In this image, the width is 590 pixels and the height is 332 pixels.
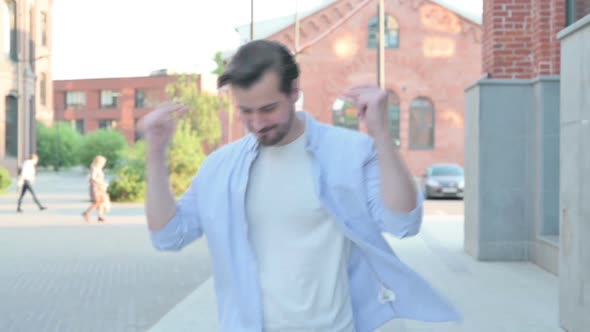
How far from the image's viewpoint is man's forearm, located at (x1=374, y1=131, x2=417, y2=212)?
94.3 inches

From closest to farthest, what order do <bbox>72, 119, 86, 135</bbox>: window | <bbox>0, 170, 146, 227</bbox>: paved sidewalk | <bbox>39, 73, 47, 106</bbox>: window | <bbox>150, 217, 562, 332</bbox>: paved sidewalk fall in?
<bbox>150, 217, 562, 332</bbox>: paved sidewalk → <bbox>0, 170, 146, 227</bbox>: paved sidewalk → <bbox>39, 73, 47, 106</bbox>: window → <bbox>72, 119, 86, 135</bbox>: window

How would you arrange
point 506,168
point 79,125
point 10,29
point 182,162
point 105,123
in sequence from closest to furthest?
point 506,168 < point 182,162 < point 10,29 < point 105,123 < point 79,125

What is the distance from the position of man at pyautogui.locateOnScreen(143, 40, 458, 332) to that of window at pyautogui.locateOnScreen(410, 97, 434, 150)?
4843 cm

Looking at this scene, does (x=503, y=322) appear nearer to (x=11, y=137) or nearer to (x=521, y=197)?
(x=521, y=197)

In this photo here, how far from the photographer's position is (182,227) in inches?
105

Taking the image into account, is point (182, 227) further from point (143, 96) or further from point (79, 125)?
point (79, 125)

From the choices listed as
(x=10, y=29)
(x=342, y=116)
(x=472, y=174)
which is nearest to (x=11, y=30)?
(x=10, y=29)

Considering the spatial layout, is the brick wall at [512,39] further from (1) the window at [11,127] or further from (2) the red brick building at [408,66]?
(1) the window at [11,127]

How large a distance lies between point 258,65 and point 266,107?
0.38ft

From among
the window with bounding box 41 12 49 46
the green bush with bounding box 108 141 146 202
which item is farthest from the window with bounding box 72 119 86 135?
the green bush with bounding box 108 141 146 202

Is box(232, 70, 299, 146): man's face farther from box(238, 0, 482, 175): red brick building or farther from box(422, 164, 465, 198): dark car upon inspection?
box(238, 0, 482, 175): red brick building

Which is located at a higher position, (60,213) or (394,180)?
(394,180)

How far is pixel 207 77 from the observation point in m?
73.3

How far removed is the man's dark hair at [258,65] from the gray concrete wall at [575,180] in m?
4.93
